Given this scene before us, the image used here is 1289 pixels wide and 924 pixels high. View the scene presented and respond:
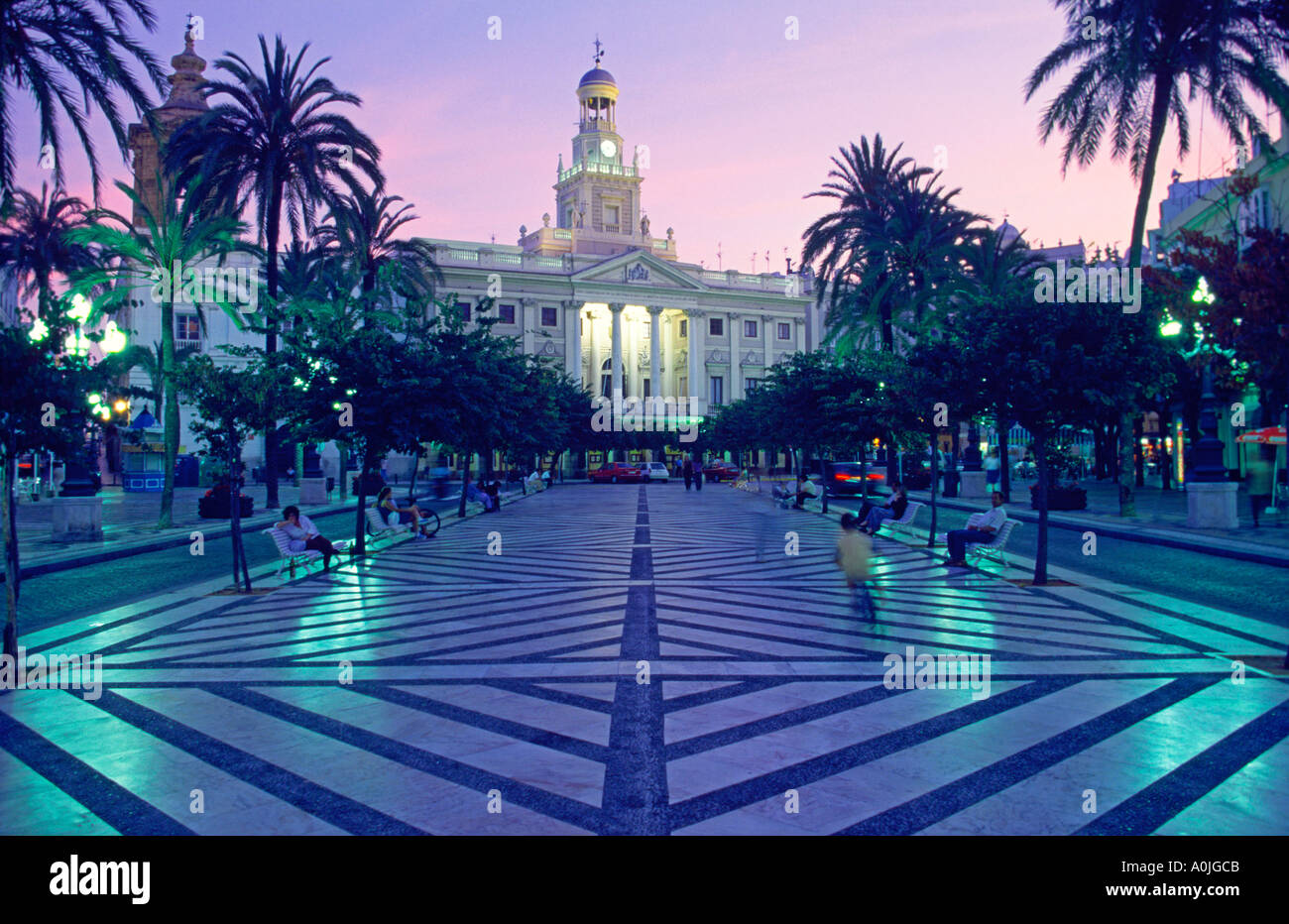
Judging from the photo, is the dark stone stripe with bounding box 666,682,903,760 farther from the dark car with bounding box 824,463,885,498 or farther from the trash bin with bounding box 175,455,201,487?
the trash bin with bounding box 175,455,201,487

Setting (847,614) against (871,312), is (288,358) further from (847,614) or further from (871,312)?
(871,312)

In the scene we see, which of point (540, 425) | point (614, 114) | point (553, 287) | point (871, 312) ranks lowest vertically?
point (540, 425)

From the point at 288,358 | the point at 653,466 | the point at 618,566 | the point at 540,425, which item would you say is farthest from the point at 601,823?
the point at 653,466

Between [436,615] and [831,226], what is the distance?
23.1m

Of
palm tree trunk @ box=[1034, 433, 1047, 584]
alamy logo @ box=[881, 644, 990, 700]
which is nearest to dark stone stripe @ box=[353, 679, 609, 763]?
alamy logo @ box=[881, 644, 990, 700]

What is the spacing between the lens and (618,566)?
15320 millimetres

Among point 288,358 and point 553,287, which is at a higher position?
point 553,287

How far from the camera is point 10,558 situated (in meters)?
7.98

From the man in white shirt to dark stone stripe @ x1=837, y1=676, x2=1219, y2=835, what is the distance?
7239 millimetres

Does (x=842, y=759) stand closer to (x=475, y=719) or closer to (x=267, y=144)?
(x=475, y=719)

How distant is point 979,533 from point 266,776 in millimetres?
11473

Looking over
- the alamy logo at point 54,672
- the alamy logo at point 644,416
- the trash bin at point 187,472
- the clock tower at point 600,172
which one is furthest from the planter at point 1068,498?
the clock tower at point 600,172

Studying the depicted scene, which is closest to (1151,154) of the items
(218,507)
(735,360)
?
(218,507)
